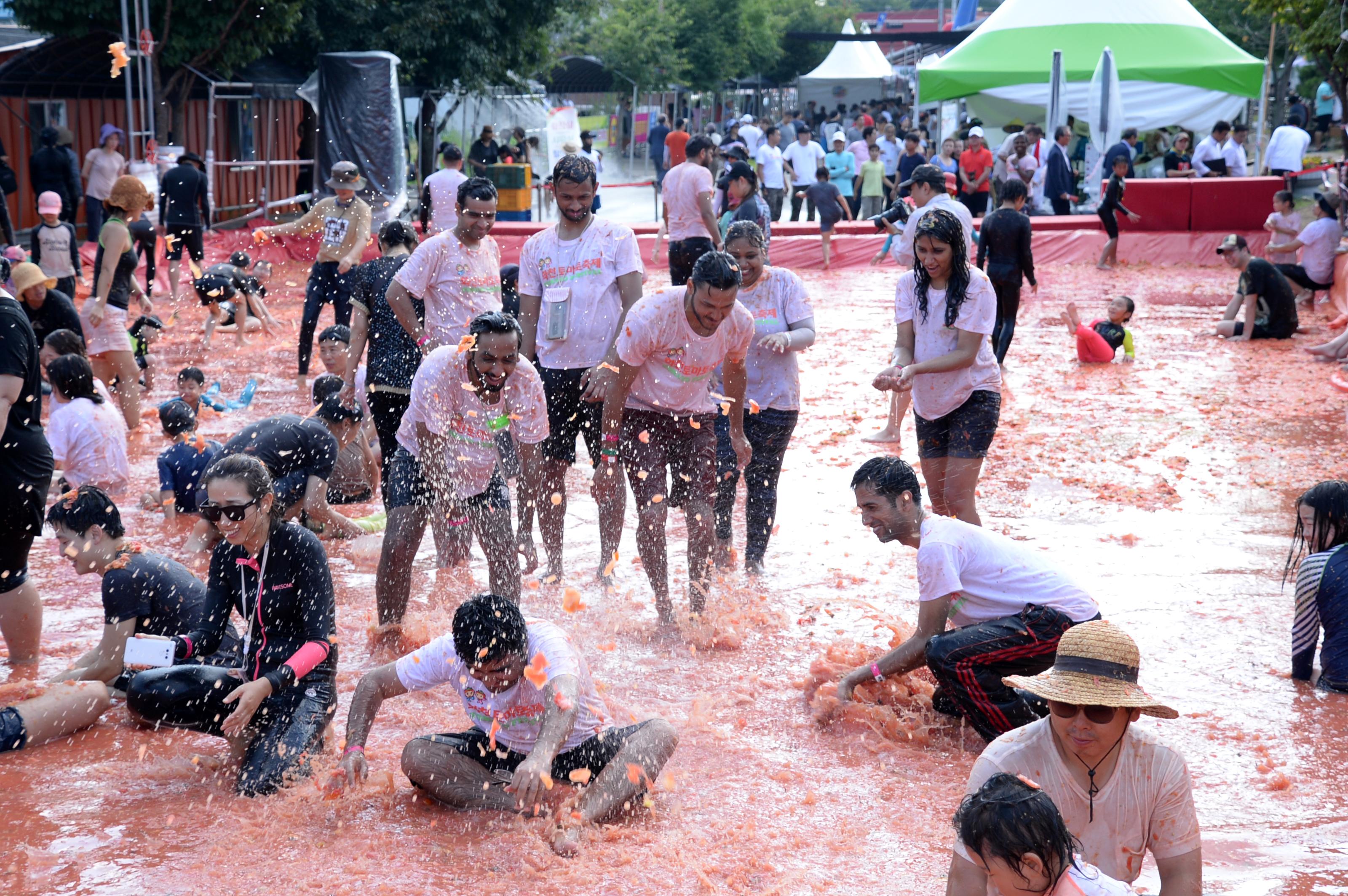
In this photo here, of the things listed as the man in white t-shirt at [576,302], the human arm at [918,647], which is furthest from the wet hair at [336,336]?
the human arm at [918,647]

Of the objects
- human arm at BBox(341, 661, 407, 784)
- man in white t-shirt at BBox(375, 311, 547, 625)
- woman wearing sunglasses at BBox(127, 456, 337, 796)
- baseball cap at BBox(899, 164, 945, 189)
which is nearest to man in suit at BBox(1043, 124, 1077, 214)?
baseball cap at BBox(899, 164, 945, 189)

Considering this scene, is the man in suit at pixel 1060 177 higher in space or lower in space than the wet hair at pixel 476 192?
higher

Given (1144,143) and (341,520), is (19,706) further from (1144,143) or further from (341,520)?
(1144,143)

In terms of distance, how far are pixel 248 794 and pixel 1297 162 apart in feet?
80.8

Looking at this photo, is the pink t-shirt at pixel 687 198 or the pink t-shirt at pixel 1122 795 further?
the pink t-shirt at pixel 687 198

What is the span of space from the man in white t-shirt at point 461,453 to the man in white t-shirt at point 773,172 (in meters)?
18.8

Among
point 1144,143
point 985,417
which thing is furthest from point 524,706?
point 1144,143

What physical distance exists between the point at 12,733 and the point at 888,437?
674 centimetres

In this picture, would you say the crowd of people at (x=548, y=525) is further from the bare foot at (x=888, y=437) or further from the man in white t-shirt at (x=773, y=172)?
the man in white t-shirt at (x=773, y=172)

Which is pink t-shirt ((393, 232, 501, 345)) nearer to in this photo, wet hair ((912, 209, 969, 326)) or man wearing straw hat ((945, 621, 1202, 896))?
wet hair ((912, 209, 969, 326))

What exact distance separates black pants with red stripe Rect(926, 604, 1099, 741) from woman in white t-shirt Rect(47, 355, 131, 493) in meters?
5.87

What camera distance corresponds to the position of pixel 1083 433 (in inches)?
416

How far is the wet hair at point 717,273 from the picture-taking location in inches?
232

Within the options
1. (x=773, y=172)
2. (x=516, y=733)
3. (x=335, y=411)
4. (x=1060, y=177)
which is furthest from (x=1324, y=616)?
(x=773, y=172)
